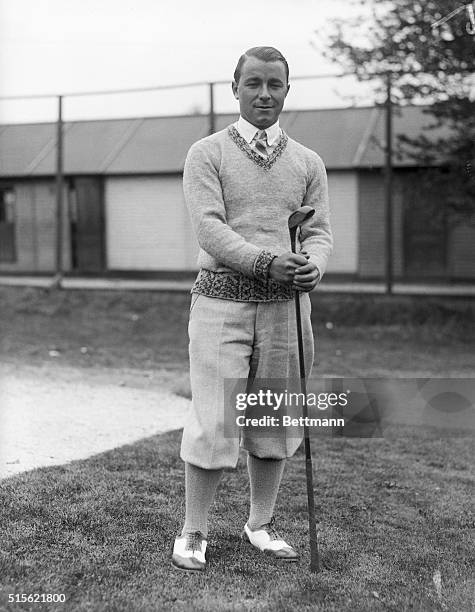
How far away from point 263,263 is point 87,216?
445 inches

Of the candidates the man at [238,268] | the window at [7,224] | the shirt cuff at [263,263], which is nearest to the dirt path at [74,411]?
the man at [238,268]

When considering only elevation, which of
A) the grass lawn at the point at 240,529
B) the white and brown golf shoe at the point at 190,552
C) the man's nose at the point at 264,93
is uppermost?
the man's nose at the point at 264,93

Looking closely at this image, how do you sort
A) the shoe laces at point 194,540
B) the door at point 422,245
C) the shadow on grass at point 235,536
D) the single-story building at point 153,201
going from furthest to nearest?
A: the single-story building at point 153,201
the door at point 422,245
the shoe laces at point 194,540
the shadow on grass at point 235,536

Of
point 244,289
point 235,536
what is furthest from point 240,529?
point 244,289

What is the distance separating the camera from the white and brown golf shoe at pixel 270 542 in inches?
115

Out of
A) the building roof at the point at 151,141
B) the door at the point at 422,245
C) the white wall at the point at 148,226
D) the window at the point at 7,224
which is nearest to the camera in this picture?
the door at the point at 422,245

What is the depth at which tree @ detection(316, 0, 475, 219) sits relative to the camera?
779 cm

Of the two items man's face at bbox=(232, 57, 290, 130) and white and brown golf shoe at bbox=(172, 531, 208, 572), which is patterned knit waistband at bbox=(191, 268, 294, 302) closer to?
man's face at bbox=(232, 57, 290, 130)

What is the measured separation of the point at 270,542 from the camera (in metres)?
2.97

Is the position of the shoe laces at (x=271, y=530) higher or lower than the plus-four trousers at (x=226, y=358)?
lower

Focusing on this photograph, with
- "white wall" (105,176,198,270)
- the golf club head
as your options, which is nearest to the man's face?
the golf club head

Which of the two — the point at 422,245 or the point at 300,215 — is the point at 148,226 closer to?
the point at 422,245

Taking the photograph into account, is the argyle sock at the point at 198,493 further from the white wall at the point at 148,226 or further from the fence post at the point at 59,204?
the white wall at the point at 148,226

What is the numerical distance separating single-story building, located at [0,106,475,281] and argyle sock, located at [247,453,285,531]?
806 centimetres
